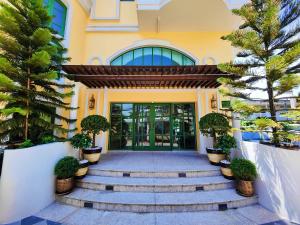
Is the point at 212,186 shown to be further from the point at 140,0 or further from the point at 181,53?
the point at 140,0

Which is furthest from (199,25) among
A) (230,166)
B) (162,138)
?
(230,166)

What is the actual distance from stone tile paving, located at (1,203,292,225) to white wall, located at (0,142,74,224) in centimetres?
22

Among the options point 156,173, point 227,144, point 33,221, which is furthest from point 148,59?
point 33,221

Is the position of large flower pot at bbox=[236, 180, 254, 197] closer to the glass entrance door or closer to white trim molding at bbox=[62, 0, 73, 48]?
the glass entrance door

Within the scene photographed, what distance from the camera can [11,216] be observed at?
267cm

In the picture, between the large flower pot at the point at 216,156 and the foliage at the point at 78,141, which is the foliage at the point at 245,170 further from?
the foliage at the point at 78,141

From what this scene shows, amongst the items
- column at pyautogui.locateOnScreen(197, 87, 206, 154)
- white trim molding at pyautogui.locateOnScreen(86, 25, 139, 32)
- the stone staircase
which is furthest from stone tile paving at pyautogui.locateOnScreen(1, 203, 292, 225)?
white trim molding at pyautogui.locateOnScreen(86, 25, 139, 32)

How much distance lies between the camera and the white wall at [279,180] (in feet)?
9.00

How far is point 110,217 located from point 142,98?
16.7 feet

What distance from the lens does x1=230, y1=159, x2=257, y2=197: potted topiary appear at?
333 centimetres

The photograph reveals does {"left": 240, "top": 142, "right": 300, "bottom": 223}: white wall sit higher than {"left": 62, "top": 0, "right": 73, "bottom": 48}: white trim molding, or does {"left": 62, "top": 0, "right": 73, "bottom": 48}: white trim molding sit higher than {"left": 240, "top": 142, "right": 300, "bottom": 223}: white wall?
{"left": 62, "top": 0, "right": 73, "bottom": 48}: white trim molding

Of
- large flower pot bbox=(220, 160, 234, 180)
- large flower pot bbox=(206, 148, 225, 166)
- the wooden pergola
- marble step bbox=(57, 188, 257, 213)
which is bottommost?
marble step bbox=(57, 188, 257, 213)

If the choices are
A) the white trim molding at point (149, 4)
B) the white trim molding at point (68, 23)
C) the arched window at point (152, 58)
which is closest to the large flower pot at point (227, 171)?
the arched window at point (152, 58)

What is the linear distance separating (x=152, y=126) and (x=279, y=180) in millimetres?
4923
